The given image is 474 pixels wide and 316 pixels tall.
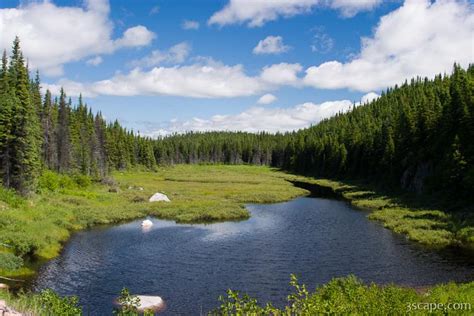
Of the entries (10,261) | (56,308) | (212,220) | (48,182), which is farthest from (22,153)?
(56,308)

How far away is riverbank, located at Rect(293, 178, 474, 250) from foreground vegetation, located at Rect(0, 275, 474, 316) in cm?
1923

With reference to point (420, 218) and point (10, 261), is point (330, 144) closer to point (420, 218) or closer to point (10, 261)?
point (420, 218)

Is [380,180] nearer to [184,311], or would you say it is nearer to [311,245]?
[311,245]

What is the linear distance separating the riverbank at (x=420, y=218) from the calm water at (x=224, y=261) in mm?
2645

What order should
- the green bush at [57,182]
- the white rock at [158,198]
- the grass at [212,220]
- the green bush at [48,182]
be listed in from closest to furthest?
the grass at [212,220]
the green bush at [48,182]
the green bush at [57,182]
the white rock at [158,198]

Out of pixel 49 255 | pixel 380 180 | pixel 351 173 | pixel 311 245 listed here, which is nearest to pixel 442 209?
pixel 311 245

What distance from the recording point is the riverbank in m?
44.8

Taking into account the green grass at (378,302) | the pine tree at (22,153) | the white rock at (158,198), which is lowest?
the white rock at (158,198)

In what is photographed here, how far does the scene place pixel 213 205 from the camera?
72000 mm

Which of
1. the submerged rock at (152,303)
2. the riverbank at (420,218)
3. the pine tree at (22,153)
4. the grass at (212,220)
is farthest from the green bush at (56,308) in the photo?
the pine tree at (22,153)

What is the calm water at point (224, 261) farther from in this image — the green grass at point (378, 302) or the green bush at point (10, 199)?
the green bush at point (10, 199)

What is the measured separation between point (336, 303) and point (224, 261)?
75.1ft

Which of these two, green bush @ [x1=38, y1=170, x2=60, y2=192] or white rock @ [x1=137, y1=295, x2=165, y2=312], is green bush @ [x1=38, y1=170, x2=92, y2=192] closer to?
green bush @ [x1=38, y1=170, x2=60, y2=192]

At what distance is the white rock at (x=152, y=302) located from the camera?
26.8 meters
